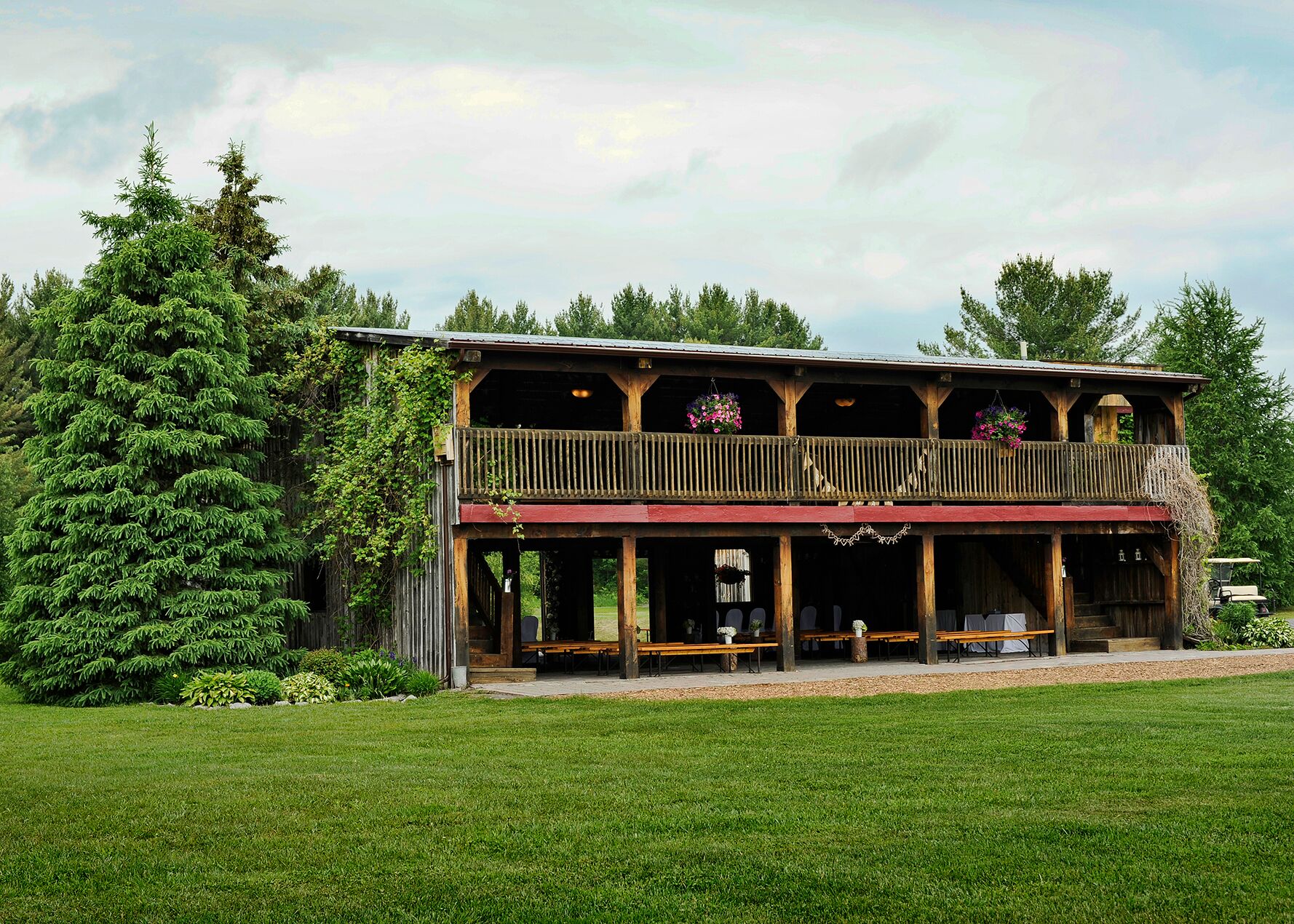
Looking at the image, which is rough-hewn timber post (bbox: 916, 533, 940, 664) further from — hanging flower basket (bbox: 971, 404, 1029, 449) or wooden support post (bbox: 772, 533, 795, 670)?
wooden support post (bbox: 772, 533, 795, 670)

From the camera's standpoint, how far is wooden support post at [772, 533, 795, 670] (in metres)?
20.7

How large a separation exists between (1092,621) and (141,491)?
16.7 meters

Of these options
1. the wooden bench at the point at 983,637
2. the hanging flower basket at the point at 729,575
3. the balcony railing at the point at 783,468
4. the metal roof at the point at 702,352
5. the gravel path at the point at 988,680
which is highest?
the metal roof at the point at 702,352

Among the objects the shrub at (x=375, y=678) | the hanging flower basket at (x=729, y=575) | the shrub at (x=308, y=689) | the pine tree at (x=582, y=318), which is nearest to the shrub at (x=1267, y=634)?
the hanging flower basket at (x=729, y=575)

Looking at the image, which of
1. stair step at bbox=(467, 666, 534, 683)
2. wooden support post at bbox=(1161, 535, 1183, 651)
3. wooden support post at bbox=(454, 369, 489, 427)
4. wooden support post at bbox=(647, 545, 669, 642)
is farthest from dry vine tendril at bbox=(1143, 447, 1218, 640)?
wooden support post at bbox=(454, 369, 489, 427)

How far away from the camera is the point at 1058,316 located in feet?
177

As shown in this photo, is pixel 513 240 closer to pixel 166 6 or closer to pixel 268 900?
pixel 166 6

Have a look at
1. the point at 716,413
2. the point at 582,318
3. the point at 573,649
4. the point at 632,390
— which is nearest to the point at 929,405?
the point at 716,413

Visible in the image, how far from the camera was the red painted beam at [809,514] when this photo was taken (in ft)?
62.5

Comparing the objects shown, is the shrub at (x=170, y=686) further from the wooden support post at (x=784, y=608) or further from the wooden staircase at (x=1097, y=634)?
the wooden staircase at (x=1097, y=634)

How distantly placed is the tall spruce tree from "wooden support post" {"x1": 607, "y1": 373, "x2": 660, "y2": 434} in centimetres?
524

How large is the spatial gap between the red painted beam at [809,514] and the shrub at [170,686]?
4.26m

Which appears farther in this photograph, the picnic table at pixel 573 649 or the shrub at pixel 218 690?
the picnic table at pixel 573 649

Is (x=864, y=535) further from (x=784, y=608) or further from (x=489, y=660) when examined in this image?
(x=489, y=660)
